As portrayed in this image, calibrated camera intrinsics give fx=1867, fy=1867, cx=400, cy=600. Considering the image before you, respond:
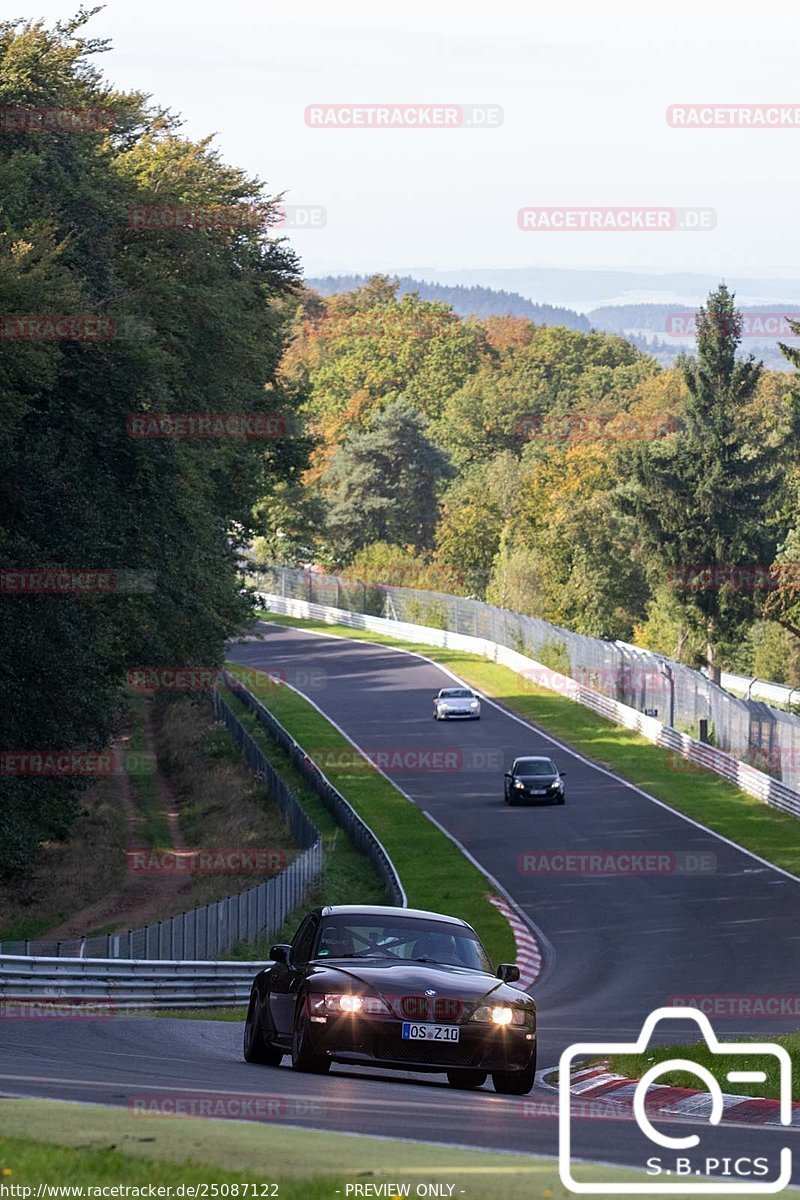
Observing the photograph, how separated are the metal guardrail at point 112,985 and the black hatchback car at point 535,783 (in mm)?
26849

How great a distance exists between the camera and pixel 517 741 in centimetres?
6594

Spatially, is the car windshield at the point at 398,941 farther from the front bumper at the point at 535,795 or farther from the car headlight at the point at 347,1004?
the front bumper at the point at 535,795

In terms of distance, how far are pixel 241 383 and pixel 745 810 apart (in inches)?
733

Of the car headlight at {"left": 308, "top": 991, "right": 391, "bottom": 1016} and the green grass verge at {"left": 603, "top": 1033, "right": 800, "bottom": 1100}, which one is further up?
the car headlight at {"left": 308, "top": 991, "right": 391, "bottom": 1016}

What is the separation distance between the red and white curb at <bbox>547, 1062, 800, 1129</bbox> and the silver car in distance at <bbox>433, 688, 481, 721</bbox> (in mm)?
52673

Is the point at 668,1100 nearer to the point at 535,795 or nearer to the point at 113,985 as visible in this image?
the point at 113,985

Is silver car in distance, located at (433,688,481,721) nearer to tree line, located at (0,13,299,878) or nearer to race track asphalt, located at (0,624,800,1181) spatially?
race track asphalt, located at (0,624,800,1181)

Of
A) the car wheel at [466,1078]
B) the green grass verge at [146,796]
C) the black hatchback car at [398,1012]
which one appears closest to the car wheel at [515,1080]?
the black hatchback car at [398,1012]

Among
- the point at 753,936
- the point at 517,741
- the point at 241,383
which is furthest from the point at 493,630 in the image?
the point at 753,936

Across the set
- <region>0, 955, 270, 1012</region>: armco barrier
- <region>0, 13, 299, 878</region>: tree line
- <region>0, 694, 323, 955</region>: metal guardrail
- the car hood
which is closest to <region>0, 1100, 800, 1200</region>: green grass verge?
the car hood

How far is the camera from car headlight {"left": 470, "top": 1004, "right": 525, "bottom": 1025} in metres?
13.6

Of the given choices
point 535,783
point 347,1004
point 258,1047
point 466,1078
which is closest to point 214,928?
point 258,1047

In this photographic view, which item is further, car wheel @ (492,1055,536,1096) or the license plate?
car wheel @ (492,1055,536,1096)

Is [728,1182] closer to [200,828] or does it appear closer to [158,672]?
[158,672]
